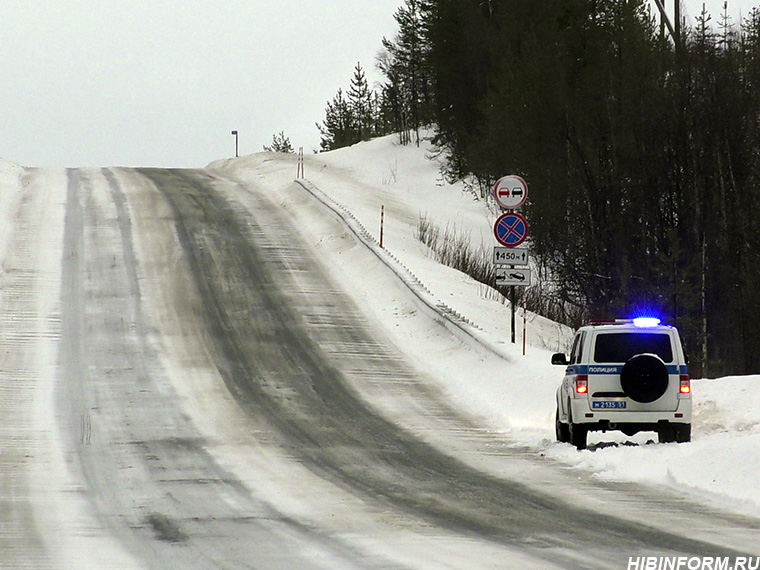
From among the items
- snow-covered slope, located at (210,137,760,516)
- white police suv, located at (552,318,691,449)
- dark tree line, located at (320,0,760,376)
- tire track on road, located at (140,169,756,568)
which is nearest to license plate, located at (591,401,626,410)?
white police suv, located at (552,318,691,449)

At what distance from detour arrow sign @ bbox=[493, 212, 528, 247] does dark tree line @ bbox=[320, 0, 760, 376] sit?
1598cm

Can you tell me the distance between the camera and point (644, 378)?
14.2m

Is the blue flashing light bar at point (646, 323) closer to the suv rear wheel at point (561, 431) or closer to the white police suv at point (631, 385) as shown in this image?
the white police suv at point (631, 385)

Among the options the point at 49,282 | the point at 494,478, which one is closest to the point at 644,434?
the point at 494,478

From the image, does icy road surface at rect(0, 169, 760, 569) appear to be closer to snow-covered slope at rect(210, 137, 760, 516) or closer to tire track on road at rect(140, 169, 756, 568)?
tire track on road at rect(140, 169, 756, 568)

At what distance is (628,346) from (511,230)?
6.95 metres

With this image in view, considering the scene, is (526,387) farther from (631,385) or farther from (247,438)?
(247,438)

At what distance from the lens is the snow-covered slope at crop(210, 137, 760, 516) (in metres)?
12.0

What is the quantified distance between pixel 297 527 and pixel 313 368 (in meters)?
10.2

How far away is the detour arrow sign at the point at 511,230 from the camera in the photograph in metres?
21.3

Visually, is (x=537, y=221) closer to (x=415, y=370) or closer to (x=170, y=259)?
(x=170, y=259)

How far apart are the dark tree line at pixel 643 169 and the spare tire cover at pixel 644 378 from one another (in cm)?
2211

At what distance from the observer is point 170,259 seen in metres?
28.7

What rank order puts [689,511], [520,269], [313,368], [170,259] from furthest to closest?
[170,259] → [520,269] → [313,368] → [689,511]
